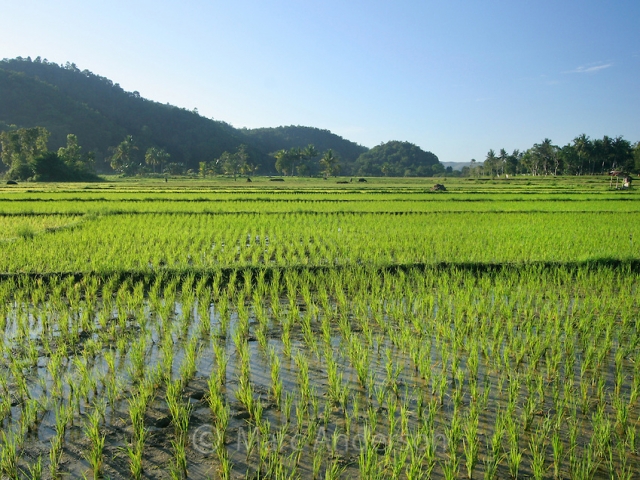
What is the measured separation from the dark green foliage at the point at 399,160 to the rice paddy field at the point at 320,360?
248ft

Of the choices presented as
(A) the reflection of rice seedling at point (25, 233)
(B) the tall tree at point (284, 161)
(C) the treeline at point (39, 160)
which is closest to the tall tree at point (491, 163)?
(B) the tall tree at point (284, 161)

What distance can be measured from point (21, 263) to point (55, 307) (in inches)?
78.4

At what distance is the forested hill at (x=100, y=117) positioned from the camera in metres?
65.0

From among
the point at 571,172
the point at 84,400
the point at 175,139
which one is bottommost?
the point at 84,400

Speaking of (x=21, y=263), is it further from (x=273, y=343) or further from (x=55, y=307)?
(x=273, y=343)

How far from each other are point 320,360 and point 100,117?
75.9 m

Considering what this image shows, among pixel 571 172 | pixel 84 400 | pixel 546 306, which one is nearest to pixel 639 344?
pixel 546 306

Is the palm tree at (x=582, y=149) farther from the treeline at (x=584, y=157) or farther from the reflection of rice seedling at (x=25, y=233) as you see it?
the reflection of rice seedling at (x=25, y=233)

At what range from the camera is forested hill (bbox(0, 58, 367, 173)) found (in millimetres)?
65000

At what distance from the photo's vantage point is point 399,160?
94.6 metres

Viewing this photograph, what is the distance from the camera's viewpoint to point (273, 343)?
12.5ft

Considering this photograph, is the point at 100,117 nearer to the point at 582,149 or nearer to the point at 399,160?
the point at 399,160

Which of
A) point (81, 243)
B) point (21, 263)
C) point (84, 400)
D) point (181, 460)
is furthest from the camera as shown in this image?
point (81, 243)

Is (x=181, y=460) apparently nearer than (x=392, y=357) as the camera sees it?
Yes
